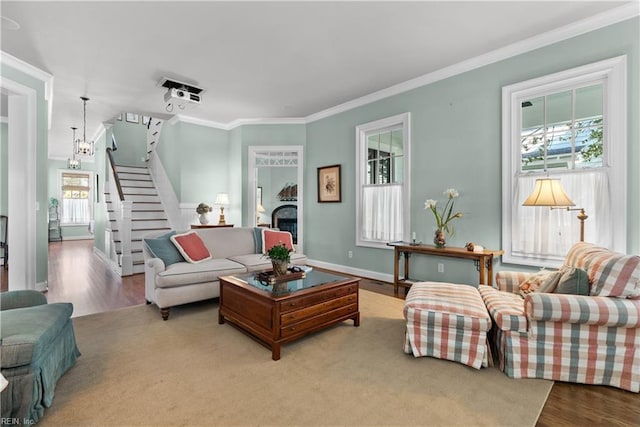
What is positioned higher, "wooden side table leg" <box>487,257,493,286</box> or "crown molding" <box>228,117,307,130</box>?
"crown molding" <box>228,117,307,130</box>

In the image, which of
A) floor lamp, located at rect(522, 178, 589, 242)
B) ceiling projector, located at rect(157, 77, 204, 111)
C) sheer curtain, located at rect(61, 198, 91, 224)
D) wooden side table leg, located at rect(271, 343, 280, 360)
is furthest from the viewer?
sheer curtain, located at rect(61, 198, 91, 224)

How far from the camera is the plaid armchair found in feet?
6.29

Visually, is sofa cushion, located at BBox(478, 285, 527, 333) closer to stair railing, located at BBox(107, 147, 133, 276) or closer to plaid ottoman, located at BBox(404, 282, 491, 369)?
plaid ottoman, located at BBox(404, 282, 491, 369)

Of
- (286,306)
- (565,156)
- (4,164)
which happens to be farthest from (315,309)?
(4,164)

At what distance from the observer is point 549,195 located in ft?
8.93

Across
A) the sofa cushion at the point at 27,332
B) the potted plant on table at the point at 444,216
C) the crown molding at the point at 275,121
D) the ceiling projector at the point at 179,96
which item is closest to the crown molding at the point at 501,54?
the crown molding at the point at 275,121

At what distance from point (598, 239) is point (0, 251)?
9.51 m

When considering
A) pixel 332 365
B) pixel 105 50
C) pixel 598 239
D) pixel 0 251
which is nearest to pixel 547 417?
pixel 332 365

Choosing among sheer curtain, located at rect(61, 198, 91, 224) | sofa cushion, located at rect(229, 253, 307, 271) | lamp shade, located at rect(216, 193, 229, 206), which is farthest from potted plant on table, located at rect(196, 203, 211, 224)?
sheer curtain, located at rect(61, 198, 91, 224)

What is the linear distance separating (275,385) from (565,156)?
357 cm

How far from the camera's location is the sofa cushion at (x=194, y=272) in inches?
123

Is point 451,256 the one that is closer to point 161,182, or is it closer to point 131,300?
point 131,300

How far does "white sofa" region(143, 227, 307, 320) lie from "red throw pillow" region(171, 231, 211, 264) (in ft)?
0.24

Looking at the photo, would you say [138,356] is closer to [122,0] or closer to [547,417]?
[547,417]
